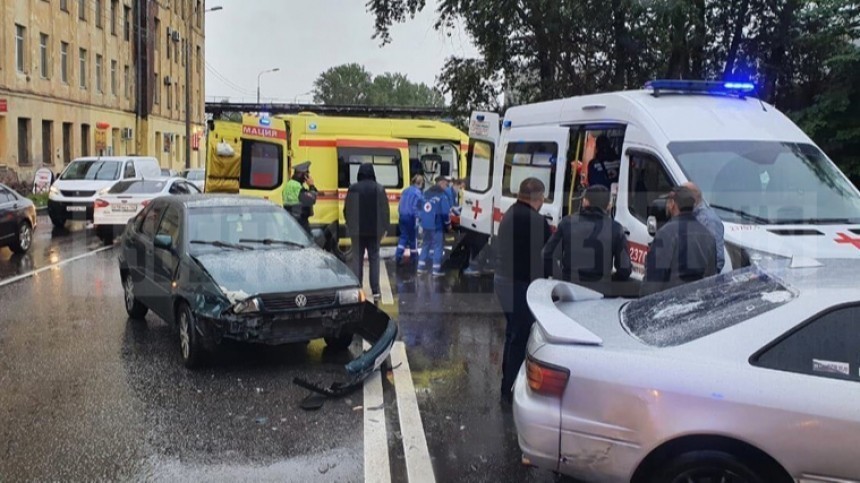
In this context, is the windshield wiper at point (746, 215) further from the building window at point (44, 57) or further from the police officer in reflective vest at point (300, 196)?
the building window at point (44, 57)

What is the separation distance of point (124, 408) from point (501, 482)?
2.97 metres

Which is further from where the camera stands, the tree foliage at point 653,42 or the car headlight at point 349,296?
the tree foliage at point 653,42

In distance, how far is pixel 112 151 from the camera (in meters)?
42.0

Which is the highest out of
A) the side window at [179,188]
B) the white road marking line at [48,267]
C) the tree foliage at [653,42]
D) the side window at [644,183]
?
the tree foliage at [653,42]

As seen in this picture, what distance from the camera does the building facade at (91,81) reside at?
32.4 m

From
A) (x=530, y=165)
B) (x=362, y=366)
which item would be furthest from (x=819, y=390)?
(x=530, y=165)

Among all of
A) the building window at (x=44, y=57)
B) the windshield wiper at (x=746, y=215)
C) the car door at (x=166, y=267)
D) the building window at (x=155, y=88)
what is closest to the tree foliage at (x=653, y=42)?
the windshield wiper at (x=746, y=215)

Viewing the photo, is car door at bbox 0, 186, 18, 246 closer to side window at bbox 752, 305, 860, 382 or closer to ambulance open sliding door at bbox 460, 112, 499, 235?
ambulance open sliding door at bbox 460, 112, 499, 235

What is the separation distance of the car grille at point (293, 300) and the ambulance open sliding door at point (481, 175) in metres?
5.14

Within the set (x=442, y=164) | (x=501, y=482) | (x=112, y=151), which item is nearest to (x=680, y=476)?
(x=501, y=482)

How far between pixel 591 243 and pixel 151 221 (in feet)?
16.4

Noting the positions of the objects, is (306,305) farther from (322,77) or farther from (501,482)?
(322,77)

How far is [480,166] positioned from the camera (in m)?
12.5

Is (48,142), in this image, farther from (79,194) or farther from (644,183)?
(644,183)
